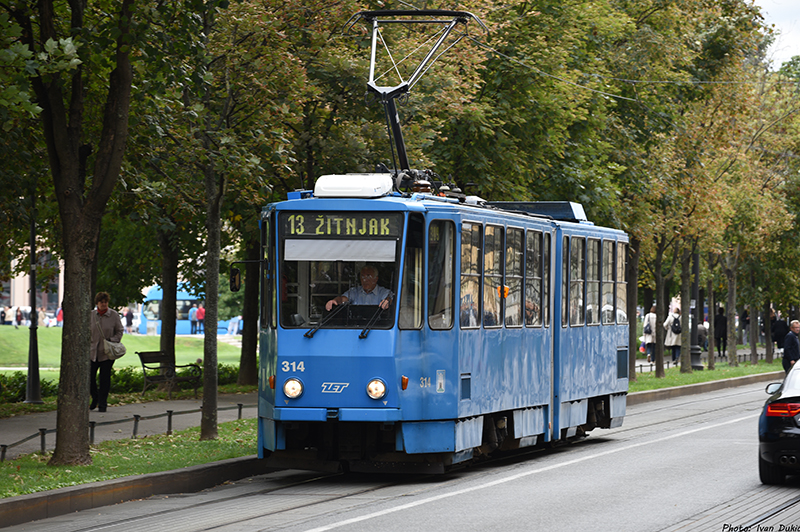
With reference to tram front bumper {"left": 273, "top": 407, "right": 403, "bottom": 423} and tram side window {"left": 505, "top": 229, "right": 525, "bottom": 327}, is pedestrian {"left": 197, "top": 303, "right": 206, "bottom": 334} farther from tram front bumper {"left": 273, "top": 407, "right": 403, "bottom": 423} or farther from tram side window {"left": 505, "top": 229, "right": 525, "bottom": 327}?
tram front bumper {"left": 273, "top": 407, "right": 403, "bottom": 423}

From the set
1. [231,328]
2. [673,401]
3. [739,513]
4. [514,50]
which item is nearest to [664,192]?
[673,401]

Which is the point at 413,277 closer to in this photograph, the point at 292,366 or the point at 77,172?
the point at 292,366

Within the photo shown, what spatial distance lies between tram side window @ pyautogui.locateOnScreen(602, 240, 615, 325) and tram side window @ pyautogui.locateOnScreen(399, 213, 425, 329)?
5972mm

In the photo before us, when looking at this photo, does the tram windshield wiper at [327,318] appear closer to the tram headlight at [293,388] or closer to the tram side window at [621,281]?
the tram headlight at [293,388]

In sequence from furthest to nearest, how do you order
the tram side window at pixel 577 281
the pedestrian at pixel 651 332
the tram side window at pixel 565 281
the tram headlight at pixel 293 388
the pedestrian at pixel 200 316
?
the pedestrian at pixel 200 316 → the pedestrian at pixel 651 332 → the tram side window at pixel 577 281 → the tram side window at pixel 565 281 → the tram headlight at pixel 293 388

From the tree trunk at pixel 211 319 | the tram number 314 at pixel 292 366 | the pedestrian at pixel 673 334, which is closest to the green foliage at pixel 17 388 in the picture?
the tree trunk at pixel 211 319

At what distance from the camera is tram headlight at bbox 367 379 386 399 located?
479 inches

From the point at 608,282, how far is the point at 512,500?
7.62 metres

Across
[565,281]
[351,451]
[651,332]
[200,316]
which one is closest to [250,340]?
[565,281]

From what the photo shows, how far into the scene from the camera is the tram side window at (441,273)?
12625 mm

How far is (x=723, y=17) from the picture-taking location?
31.5 m

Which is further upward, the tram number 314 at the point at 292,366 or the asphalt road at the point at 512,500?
the tram number 314 at the point at 292,366

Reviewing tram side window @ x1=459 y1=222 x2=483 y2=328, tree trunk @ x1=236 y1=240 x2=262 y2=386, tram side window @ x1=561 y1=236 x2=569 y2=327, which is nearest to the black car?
tram side window @ x1=459 y1=222 x2=483 y2=328

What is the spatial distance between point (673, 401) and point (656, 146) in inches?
268
